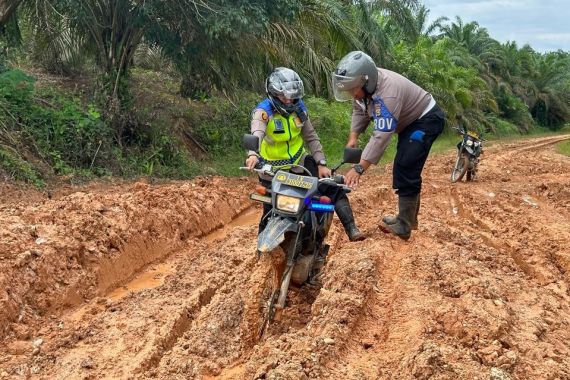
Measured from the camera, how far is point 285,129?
222 inches

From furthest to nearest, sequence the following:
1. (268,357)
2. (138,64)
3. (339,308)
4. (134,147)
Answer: (138,64) → (134,147) → (339,308) → (268,357)

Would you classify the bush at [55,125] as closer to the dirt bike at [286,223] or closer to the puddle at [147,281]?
the puddle at [147,281]

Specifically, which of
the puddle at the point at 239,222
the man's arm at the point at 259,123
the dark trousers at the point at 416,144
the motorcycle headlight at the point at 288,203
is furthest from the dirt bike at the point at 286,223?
the puddle at the point at 239,222

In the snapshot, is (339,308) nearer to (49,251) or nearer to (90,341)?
(90,341)

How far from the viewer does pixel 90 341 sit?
4.77 meters

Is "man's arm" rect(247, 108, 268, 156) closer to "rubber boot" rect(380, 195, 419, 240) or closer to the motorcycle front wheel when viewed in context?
"rubber boot" rect(380, 195, 419, 240)

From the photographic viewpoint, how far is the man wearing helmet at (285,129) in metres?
5.45

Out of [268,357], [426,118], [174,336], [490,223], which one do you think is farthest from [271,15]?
[268,357]

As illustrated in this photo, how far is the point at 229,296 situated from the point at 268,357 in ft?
4.77

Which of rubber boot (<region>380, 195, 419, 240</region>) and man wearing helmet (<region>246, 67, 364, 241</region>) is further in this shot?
rubber boot (<region>380, 195, 419, 240</region>)

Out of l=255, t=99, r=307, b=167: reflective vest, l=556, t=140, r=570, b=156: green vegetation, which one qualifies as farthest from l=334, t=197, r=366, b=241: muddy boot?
l=556, t=140, r=570, b=156: green vegetation

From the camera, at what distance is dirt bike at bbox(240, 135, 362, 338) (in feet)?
15.1

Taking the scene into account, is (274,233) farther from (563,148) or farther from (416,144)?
(563,148)

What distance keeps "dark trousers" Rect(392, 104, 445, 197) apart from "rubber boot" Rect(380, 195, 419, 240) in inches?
8.3
